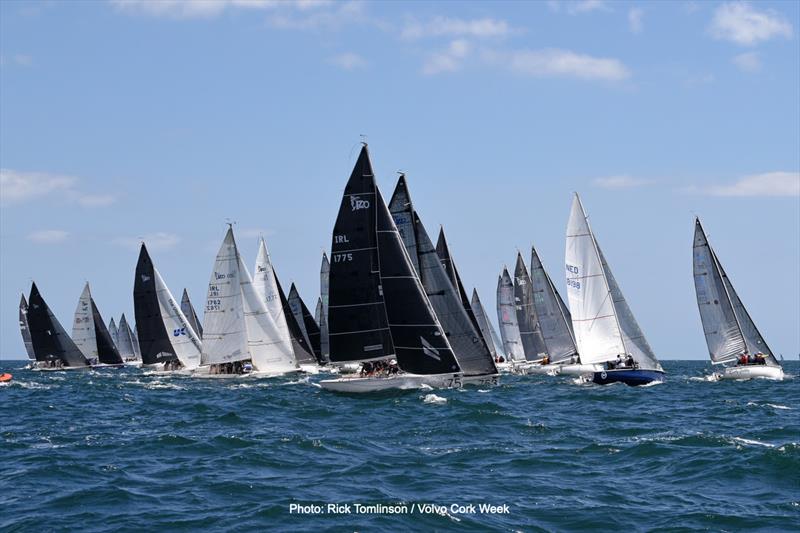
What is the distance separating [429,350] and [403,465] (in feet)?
59.4

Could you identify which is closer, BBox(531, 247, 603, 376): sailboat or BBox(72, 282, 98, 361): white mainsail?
BBox(531, 247, 603, 376): sailboat

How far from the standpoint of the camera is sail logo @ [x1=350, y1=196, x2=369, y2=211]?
40.4m

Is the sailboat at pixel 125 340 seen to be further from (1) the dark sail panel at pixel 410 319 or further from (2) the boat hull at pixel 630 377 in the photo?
(1) the dark sail panel at pixel 410 319

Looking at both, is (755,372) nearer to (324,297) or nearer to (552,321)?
(552,321)

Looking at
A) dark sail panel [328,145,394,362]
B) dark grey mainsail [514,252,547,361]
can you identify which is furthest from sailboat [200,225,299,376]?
dark grey mainsail [514,252,547,361]

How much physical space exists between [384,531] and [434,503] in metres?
2.04

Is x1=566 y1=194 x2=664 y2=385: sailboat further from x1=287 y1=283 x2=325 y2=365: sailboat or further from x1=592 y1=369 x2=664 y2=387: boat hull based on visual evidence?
x1=287 y1=283 x2=325 y2=365: sailboat

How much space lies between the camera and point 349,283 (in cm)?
4097

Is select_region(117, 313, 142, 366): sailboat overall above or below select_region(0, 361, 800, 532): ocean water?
above

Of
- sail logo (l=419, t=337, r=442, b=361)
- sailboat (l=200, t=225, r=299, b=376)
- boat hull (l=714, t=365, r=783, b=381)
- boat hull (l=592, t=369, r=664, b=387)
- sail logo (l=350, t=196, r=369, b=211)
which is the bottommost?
boat hull (l=714, t=365, r=783, b=381)

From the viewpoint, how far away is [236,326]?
5741 centimetres

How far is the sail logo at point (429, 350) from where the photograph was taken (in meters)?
39.2

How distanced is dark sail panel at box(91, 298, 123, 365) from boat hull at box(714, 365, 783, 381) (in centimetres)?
6014

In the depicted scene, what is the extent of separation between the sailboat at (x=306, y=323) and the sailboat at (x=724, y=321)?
27.8 meters
